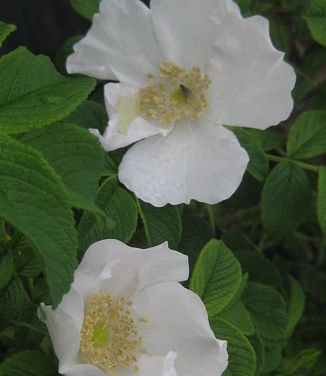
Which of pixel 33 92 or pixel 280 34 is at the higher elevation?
pixel 33 92

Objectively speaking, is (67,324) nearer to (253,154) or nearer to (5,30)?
(5,30)

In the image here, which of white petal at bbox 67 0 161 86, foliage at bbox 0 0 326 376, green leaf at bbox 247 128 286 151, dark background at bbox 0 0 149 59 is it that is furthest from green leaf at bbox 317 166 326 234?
dark background at bbox 0 0 149 59

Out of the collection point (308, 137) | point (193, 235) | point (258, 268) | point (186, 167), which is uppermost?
point (186, 167)

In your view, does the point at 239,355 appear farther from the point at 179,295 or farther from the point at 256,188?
the point at 256,188

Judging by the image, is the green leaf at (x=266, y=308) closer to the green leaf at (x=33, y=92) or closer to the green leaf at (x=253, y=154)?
the green leaf at (x=253, y=154)

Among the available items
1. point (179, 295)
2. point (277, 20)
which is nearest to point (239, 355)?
point (179, 295)

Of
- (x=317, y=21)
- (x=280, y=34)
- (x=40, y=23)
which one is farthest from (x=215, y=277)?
(x=40, y=23)

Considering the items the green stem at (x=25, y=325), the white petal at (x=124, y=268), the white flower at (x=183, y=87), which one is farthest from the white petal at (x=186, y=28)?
the green stem at (x=25, y=325)
